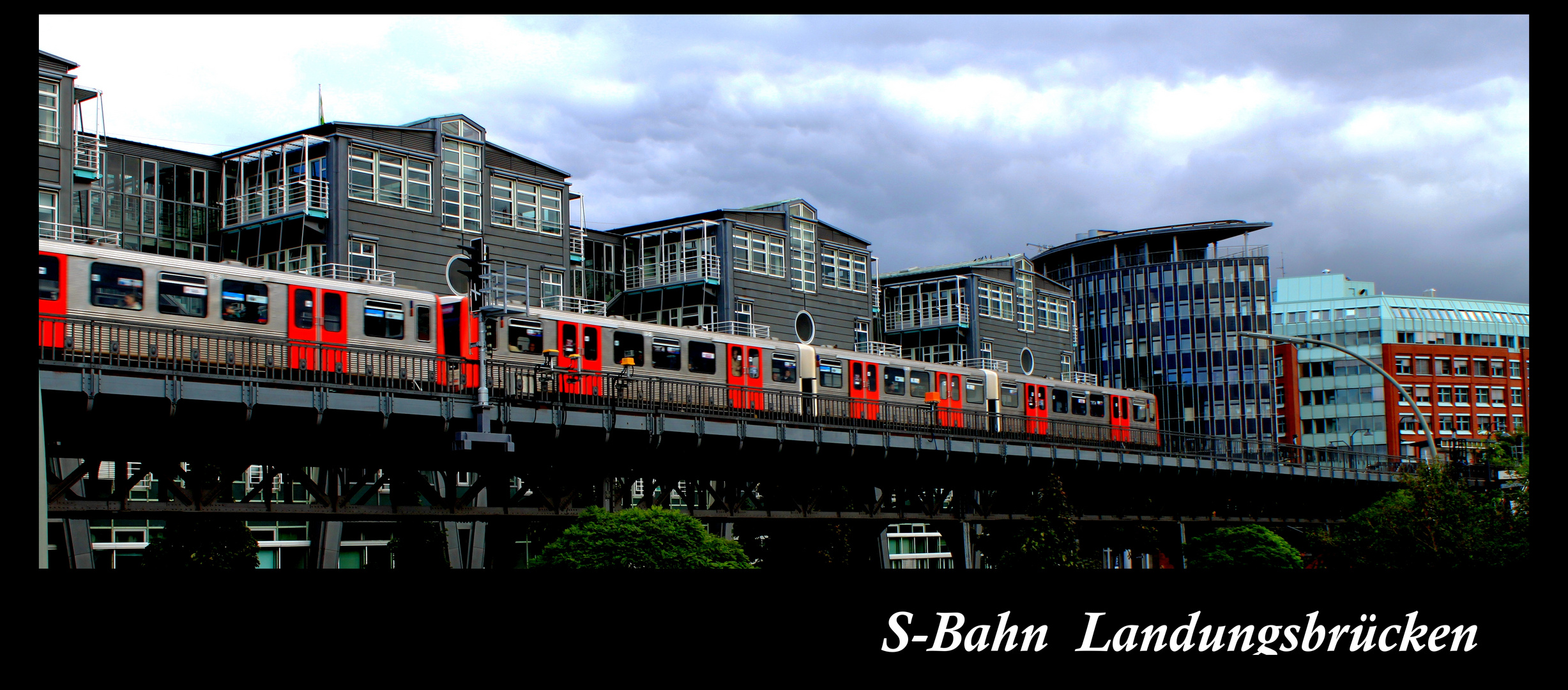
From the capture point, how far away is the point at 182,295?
3503 centimetres

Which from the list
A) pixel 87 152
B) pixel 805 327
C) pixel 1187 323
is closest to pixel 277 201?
pixel 87 152

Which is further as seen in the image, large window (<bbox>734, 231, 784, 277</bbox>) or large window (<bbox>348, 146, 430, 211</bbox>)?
large window (<bbox>734, 231, 784, 277</bbox>)

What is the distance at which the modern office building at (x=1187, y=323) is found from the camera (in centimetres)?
13925

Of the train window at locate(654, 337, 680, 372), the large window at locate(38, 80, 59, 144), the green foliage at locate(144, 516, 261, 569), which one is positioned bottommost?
the green foliage at locate(144, 516, 261, 569)

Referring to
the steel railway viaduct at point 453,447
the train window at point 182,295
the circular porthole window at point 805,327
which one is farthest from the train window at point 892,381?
the train window at point 182,295

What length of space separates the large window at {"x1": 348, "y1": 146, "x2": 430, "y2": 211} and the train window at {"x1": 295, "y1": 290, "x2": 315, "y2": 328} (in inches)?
716

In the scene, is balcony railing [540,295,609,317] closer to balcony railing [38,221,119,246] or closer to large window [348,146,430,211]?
large window [348,146,430,211]

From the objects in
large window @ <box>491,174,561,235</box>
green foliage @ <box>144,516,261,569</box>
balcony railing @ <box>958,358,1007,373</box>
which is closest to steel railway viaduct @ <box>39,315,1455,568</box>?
green foliage @ <box>144,516,261,569</box>

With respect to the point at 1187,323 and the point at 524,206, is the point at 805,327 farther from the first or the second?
the point at 1187,323

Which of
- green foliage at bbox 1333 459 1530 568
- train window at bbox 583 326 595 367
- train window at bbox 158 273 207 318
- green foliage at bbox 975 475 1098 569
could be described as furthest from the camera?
green foliage at bbox 975 475 1098 569

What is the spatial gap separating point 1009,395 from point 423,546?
93.3 ft

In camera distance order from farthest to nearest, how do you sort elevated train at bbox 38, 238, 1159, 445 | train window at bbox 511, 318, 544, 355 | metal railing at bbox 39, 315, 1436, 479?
train window at bbox 511, 318, 544, 355, elevated train at bbox 38, 238, 1159, 445, metal railing at bbox 39, 315, 1436, 479

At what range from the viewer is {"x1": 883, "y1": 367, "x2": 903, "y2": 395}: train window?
57938 millimetres
